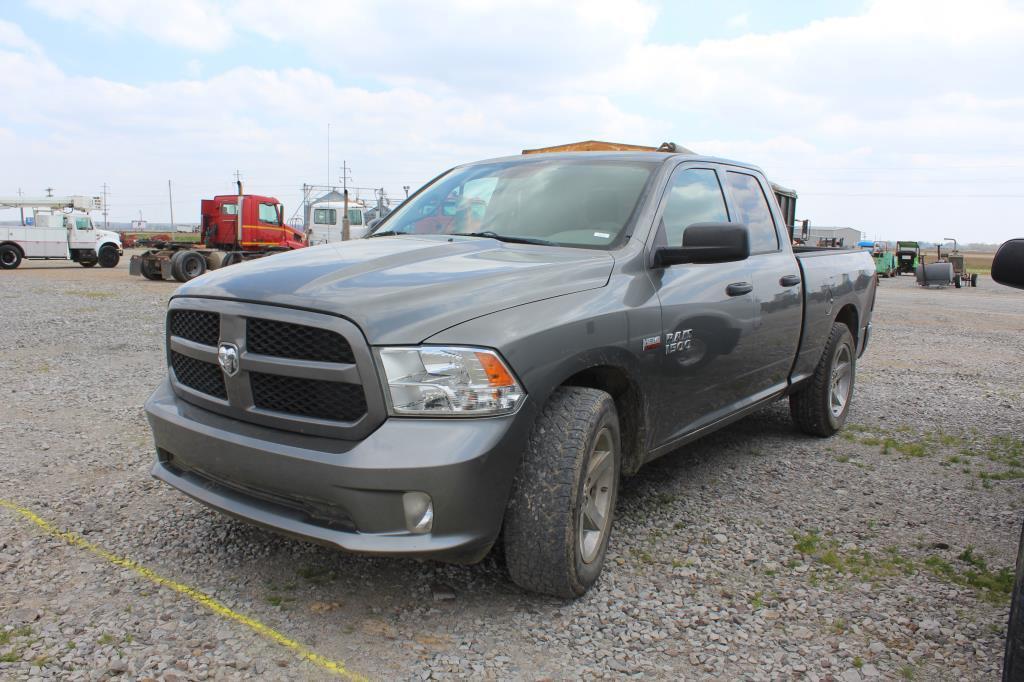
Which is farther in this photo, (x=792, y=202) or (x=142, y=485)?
(x=792, y=202)

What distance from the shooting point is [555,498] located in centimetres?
260

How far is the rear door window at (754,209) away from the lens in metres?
4.38

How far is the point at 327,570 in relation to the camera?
307 cm

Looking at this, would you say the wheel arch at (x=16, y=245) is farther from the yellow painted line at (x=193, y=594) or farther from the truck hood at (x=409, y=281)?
the truck hood at (x=409, y=281)

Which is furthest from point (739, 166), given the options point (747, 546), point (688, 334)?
point (747, 546)

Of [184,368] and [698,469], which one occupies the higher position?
[184,368]

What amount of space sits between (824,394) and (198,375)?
403 cm

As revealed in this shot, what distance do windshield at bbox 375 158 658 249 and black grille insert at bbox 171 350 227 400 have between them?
1.35 m

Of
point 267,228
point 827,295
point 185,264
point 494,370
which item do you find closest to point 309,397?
point 494,370

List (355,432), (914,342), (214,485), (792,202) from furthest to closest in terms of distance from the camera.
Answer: (792,202)
(914,342)
(214,485)
(355,432)

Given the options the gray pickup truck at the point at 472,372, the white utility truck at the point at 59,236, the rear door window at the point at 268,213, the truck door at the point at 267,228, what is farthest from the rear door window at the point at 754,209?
the white utility truck at the point at 59,236

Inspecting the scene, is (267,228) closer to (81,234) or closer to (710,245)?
(81,234)

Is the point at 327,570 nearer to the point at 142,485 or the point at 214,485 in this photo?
the point at 214,485

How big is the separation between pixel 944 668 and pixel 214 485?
2.62 metres
